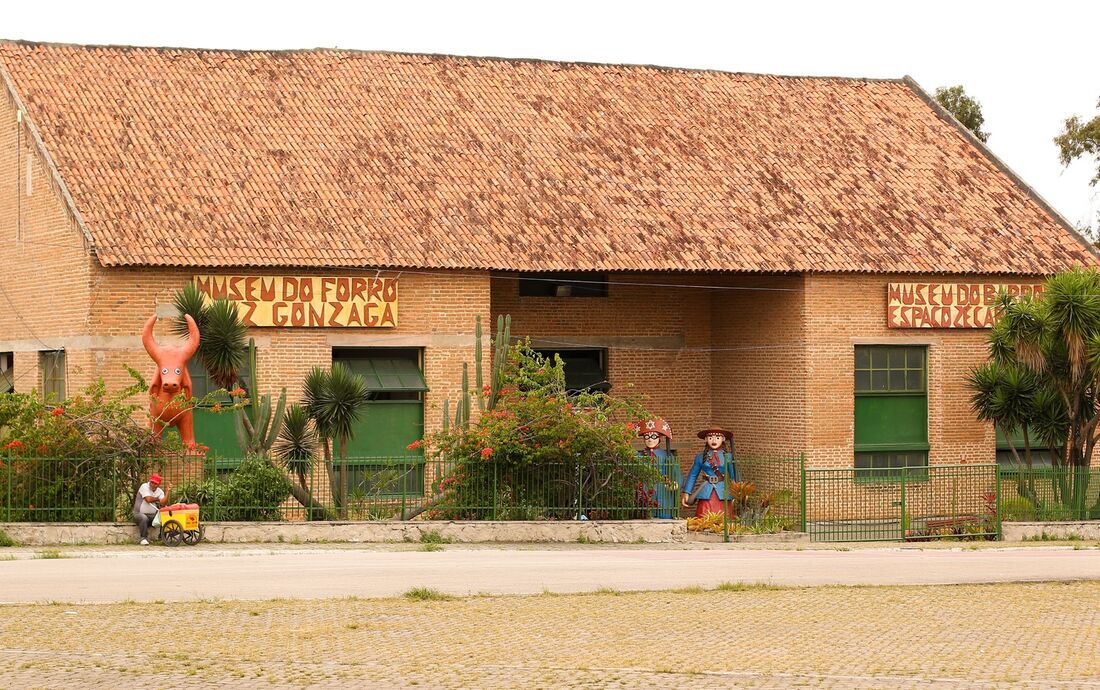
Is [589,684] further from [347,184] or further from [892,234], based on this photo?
[892,234]

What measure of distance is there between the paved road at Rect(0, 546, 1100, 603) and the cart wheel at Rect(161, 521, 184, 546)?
0.38 meters

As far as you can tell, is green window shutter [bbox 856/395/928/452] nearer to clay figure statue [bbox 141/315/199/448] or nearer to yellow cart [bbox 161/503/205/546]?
clay figure statue [bbox 141/315/199/448]

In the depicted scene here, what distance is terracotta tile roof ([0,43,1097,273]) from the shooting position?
29328 mm

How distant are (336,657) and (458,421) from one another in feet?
44.6

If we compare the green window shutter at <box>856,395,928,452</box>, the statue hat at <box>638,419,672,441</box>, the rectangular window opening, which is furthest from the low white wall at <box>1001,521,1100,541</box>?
the rectangular window opening

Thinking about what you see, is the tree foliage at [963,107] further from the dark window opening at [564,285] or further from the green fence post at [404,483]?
the green fence post at [404,483]

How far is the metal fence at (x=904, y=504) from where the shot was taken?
28.1m

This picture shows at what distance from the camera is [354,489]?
83.9 ft

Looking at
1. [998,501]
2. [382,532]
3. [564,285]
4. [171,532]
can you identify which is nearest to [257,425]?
[382,532]

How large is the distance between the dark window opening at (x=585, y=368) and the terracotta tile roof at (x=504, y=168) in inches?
134

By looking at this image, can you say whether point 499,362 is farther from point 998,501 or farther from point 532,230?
point 998,501

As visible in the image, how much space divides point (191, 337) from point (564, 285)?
34.0ft

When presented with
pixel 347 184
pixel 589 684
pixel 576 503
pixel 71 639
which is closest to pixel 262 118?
pixel 347 184

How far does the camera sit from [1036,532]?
93.7 feet
